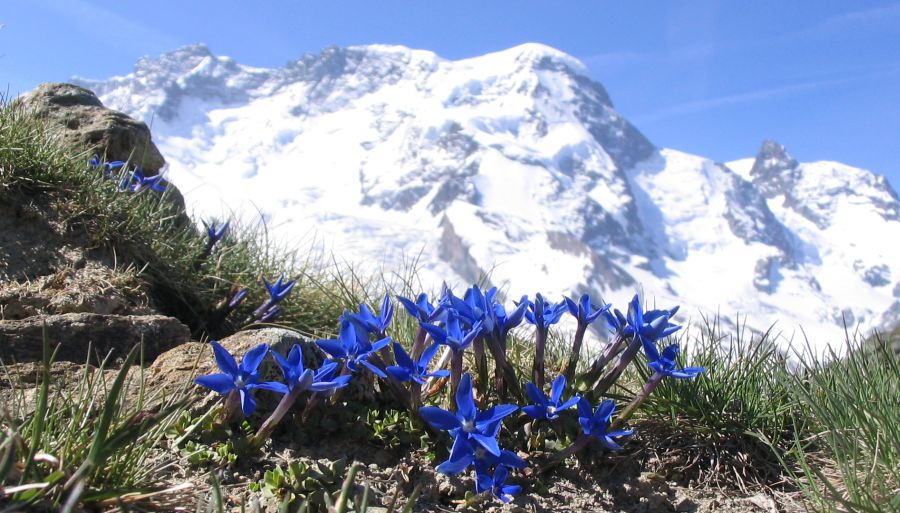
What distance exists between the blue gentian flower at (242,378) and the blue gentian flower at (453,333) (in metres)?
0.51

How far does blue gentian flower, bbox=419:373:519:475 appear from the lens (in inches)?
78.5

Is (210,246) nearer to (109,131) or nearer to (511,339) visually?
(109,131)

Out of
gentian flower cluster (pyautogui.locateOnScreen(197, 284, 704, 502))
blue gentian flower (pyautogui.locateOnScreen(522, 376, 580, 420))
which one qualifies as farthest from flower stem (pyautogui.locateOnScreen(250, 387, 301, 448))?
blue gentian flower (pyautogui.locateOnScreen(522, 376, 580, 420))

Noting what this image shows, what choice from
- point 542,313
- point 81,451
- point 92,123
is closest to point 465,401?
point 542,313

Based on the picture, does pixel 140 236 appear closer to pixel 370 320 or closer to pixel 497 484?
pixel 370 320

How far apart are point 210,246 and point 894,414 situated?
430cm

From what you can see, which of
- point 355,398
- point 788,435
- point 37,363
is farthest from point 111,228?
point 788,435

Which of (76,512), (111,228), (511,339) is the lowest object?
(76,512)

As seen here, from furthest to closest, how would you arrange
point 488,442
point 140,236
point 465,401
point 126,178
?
point 126,178
point 140,236
point 465,401
point 488,442

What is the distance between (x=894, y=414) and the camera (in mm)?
2416

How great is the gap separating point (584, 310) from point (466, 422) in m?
0.85

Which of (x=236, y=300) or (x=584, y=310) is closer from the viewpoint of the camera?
(x=584, y=310)

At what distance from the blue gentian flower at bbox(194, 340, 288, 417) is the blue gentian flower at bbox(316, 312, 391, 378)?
9.7 inches

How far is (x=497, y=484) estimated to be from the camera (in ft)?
6.97
